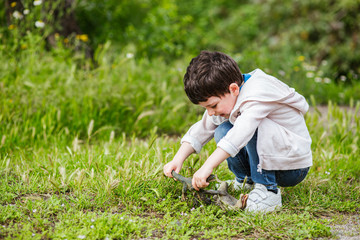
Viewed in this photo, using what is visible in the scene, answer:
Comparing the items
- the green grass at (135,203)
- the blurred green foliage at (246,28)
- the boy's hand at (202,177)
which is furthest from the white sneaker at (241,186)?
the blurred green foliage at (246,28)

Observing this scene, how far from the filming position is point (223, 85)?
2260 millimetres

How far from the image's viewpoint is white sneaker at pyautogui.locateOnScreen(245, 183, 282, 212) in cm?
235

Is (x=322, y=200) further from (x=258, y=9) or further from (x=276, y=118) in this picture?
(x=258, y=9)

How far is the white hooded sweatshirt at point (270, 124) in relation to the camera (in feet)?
7.16

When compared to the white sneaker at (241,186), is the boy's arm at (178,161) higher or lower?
higher

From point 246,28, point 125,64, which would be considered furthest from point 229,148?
point 246,28

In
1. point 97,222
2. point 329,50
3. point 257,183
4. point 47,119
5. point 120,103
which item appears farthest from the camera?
point 329,50

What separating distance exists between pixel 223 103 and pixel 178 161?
0.45 meters

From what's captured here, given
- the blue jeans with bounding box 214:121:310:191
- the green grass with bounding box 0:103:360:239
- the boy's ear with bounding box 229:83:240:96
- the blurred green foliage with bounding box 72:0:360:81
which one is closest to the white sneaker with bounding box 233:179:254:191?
the green grass with bounding box 0:103:360:239

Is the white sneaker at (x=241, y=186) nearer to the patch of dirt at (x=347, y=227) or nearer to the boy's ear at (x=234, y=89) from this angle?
the patch of dirt at (x=347, y=227)

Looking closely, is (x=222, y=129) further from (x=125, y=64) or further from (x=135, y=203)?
(x=125, y=64)

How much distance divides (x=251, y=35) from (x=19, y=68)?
23.4ft

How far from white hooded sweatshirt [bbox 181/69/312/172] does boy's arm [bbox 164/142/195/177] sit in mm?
336

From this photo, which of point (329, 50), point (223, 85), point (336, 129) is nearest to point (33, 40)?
point (223, 85)
